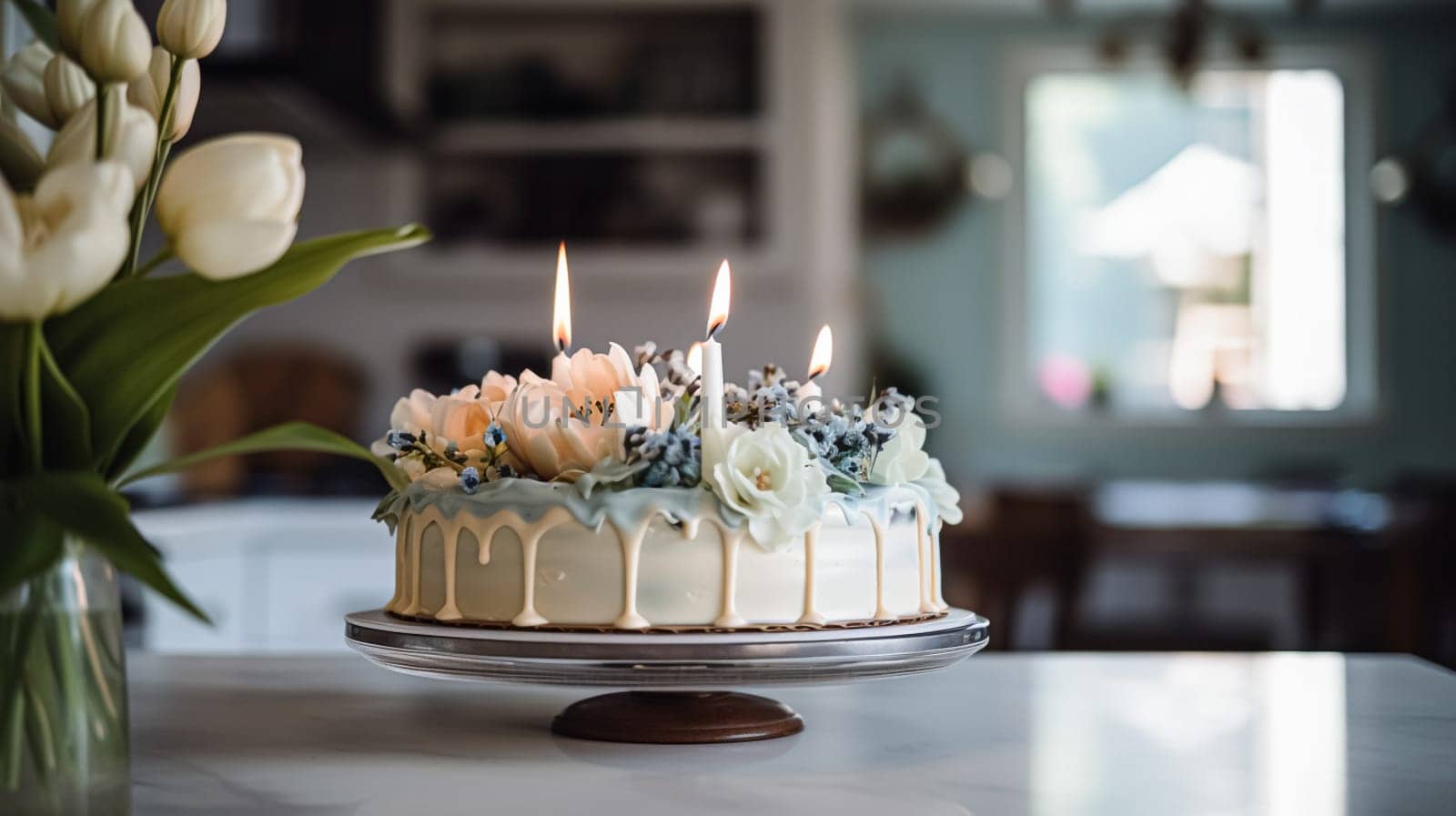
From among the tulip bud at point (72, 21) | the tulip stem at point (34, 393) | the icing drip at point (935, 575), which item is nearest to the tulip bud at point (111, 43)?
the tulip bud at point (72, 21)

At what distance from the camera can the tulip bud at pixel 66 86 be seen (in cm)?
59

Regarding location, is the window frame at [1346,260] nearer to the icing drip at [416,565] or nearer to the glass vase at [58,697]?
the icing drip at [416,565]

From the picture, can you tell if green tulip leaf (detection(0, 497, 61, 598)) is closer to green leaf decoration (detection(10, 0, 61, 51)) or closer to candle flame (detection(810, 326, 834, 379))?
green leaf decoration (detection(10, 0, 61, 51))

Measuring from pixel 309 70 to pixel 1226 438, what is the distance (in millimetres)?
3929

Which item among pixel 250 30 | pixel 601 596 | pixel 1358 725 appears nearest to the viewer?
pixel 601 596

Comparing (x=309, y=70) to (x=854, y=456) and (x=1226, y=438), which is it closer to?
(x=854, y=456)

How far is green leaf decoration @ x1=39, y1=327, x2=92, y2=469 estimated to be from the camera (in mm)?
552

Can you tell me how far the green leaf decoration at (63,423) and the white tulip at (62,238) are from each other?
0.15 feet

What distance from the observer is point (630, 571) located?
2.43 feet

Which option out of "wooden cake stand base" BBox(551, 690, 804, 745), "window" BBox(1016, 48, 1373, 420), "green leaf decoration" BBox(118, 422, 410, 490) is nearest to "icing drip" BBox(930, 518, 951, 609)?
"wooden cake stand base" BBox(551, 690, 804, 745)

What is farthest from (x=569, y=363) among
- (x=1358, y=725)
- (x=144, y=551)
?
(x=1358, y=725)

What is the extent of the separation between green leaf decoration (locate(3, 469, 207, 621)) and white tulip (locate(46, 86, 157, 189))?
124 millimetres

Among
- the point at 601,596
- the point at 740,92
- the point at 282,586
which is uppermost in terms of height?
the point at 740,92

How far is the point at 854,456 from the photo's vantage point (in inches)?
31.4
